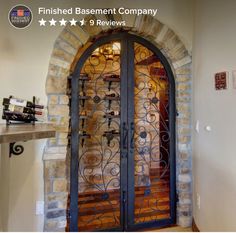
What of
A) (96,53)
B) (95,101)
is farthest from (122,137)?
(96,53)

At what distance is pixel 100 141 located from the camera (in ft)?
8.18

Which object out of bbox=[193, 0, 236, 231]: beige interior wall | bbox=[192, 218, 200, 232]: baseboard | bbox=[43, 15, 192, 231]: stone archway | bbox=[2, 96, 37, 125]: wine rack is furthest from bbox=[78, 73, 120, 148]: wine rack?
bbox=[192, 218, 200, 232]: baseboard

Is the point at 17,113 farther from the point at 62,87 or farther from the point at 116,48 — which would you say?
the point at 116,48

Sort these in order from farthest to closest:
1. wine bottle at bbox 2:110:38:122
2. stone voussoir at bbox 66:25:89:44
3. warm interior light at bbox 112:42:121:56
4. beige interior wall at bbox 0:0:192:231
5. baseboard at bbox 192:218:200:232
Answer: warm interior light at bbox 112:42:121:56
baseboard at bbox 192:218:200:232
stone voussoir at bbox 66:25:89:44
beige interior wall at bbox 0:0:192:231
wine bottle at bbox 2:110:38:122

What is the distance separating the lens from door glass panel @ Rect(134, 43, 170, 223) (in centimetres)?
256

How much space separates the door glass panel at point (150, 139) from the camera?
2.56m

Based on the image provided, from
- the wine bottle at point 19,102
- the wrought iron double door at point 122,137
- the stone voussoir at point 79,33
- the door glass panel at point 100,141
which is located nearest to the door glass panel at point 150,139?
the wrought iron double door at point 122,137

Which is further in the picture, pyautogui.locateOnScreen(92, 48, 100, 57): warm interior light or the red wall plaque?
pyautogui.locateOnScreen(92, 48, 100, 57): warm interior light

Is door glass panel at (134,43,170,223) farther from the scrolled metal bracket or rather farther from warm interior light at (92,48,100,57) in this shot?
the scrolled metal bracket

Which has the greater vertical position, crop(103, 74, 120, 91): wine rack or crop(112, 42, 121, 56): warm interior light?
crop(112, 42, 121, 56): warm interior light

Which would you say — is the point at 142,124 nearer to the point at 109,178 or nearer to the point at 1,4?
the point at 109,178

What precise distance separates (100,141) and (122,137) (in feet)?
0.78

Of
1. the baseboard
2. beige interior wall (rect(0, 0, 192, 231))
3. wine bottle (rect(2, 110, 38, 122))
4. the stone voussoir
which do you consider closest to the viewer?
wine bottle (rect(2, 110, 38, 122))

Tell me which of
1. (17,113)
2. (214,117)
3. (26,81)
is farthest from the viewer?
(26,81)
